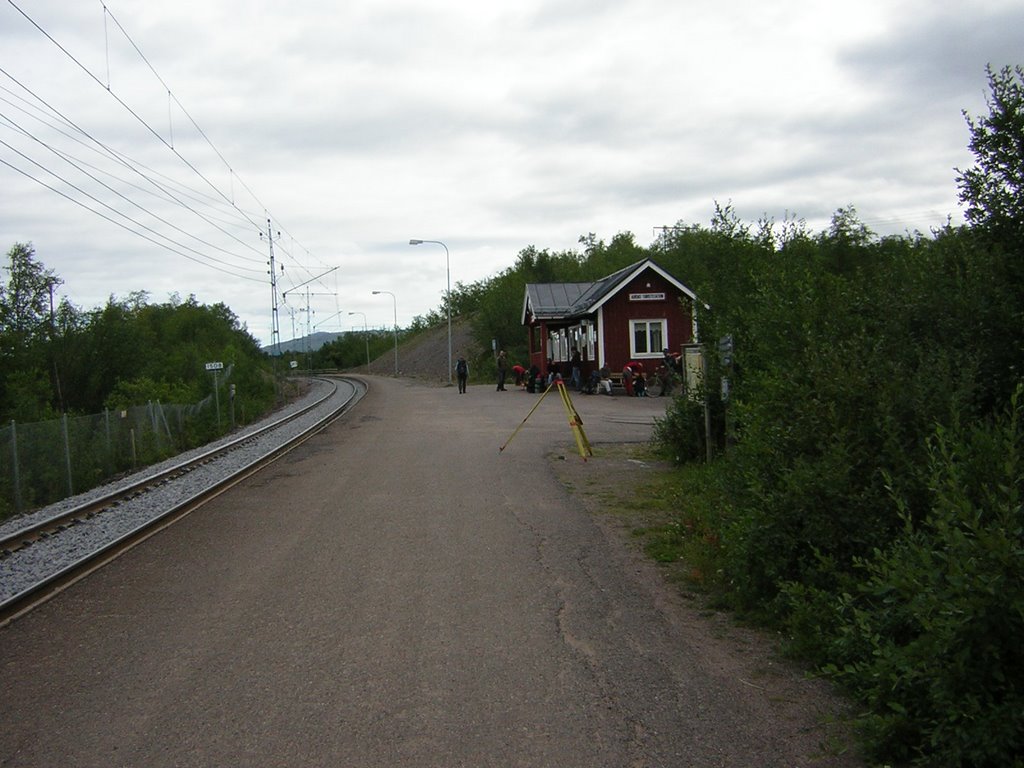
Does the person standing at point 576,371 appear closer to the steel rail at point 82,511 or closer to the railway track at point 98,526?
the steel rail at point 82,511

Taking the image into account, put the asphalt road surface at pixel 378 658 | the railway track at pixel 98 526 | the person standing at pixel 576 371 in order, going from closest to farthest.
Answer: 1. the asphalt road surface at pixel 378 658
2. the railway track at pixel 98 526
3. the person standing at pixel 576 371

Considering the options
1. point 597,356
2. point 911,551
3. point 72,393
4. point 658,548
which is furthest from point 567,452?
point 72,393

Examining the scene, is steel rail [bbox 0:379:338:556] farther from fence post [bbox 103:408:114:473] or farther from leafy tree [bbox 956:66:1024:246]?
leafy tree [bbox 956:66:1024:246]

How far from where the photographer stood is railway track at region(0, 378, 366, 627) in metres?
8.38

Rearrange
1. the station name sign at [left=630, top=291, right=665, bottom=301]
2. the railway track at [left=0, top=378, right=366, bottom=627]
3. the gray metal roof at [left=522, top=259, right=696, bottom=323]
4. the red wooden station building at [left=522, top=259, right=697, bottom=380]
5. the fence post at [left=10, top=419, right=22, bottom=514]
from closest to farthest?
the railway track at [left=0, top=378, right=366, bottom=627], the fence post at [left=10, top=419, right=22, bottom=514], the red wooden station building at [left=522, top=259, right=697, bottom=380], the station name sign at [left=630, top=291, right=665, bottom=301], the gray metal roof at [left=522, top=259, right=696, bottom=323]

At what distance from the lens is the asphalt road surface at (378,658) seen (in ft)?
14.2

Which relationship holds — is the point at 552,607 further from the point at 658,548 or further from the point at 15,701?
the point at 15,701

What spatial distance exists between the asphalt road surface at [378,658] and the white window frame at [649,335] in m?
26.5

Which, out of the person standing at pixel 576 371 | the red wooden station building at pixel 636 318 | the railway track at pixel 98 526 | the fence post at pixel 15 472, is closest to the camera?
the railway track at pixel 98 526

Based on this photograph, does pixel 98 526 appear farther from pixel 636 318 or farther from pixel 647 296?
pixel 647 296

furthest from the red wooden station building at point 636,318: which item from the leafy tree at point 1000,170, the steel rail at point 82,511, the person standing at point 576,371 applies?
the leafy tree at point 1000,170

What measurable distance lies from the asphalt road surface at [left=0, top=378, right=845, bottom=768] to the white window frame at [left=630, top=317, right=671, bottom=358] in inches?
1041

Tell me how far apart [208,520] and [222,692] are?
253 inches

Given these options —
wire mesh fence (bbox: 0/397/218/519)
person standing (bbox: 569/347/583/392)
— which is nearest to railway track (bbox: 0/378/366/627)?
wire mesh fence (bbox: 0/397/218/519)
